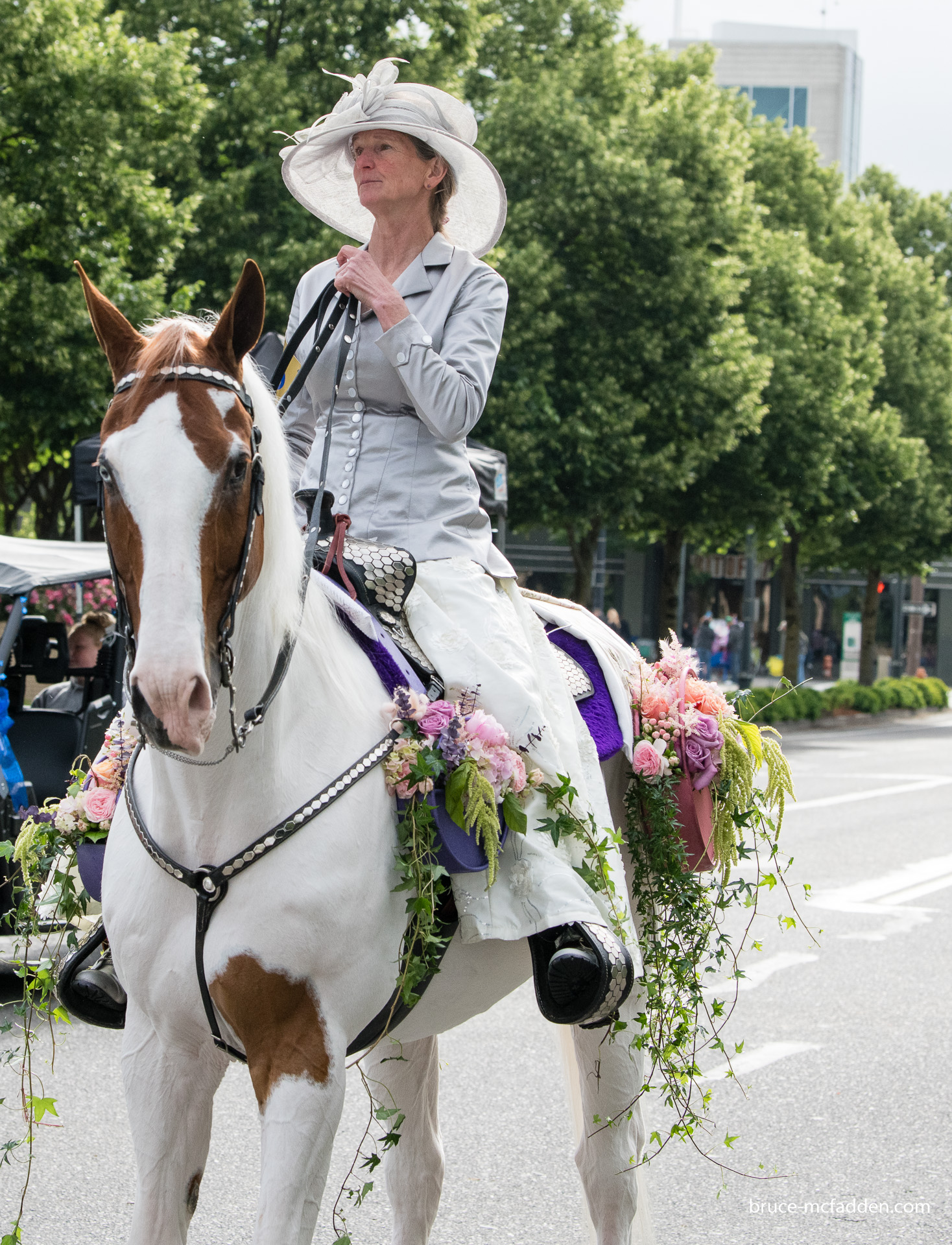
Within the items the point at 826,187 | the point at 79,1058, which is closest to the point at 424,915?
the point at 79,1058

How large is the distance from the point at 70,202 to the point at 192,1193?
486 inches

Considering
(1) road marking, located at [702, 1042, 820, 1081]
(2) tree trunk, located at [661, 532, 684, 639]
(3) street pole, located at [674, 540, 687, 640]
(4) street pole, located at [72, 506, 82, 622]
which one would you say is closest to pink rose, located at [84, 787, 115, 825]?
(1) road marking, located at [702, 1042, 820, 1081]

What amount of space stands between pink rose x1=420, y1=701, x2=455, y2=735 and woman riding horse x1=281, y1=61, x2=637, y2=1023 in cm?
11

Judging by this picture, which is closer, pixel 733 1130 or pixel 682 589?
pixel 733 1130

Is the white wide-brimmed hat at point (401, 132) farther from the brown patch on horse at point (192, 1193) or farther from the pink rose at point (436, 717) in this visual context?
the brown patch on horse at point (192, 1193)

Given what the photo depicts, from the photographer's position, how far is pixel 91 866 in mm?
2854

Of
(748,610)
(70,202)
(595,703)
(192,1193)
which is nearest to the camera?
(192,1193)

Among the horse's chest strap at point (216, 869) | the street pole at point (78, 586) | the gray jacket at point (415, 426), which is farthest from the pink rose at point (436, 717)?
the street pole at point (78, 586)

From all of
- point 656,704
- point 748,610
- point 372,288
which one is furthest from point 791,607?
point 372,288

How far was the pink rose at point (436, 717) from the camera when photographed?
268 centimetres

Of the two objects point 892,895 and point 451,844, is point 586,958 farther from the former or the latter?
point 892,895

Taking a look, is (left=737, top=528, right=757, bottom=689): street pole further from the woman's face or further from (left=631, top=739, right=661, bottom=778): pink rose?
the woman's face

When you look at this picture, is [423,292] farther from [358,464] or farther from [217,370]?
[217,370]

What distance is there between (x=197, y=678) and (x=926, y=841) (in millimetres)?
10798
